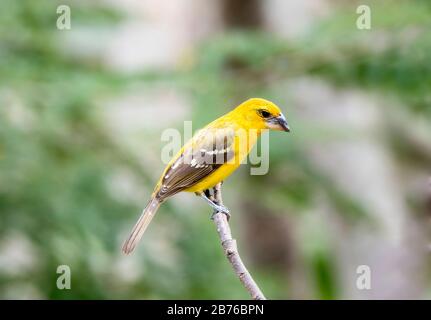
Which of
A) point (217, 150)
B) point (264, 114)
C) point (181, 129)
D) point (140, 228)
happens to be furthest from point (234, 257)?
point (181, 129)

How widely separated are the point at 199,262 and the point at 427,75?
9.92 feet

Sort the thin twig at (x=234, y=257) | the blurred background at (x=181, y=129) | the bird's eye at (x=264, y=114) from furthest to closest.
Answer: the blurred background at (x=181, y=129) → the bird's eye at (x=264, y=114) → the thin twig at (x=234, y=257)

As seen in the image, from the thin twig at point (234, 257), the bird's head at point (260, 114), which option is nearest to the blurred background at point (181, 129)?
the bird's head at point (260, 114)

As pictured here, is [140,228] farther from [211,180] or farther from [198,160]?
[211,180]

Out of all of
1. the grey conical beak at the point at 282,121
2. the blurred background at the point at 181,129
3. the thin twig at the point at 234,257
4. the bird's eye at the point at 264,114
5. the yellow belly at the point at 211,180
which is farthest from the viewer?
the blurred background at the point at 181,129

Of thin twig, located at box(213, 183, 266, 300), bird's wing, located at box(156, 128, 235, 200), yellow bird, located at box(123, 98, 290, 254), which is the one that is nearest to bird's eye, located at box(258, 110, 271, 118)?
yellow bird, located at box(123, 98, 290, 254)

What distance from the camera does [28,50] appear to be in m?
8.98

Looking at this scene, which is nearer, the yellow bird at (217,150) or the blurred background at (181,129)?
the yellow bird at (217,150)

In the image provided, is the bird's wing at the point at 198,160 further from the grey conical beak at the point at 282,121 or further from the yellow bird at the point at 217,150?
the grey conical beak at the point at 282,121

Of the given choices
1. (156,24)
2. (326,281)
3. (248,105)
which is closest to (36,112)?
(326,281)

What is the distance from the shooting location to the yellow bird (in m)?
2.72

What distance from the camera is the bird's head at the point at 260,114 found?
8.90 feet

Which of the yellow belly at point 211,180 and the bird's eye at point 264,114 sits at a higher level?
the bird's eye at point 264,114

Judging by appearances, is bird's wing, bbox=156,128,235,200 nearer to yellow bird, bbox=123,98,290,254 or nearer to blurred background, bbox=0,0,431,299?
yellow bird, bbox=123,98,290,254
